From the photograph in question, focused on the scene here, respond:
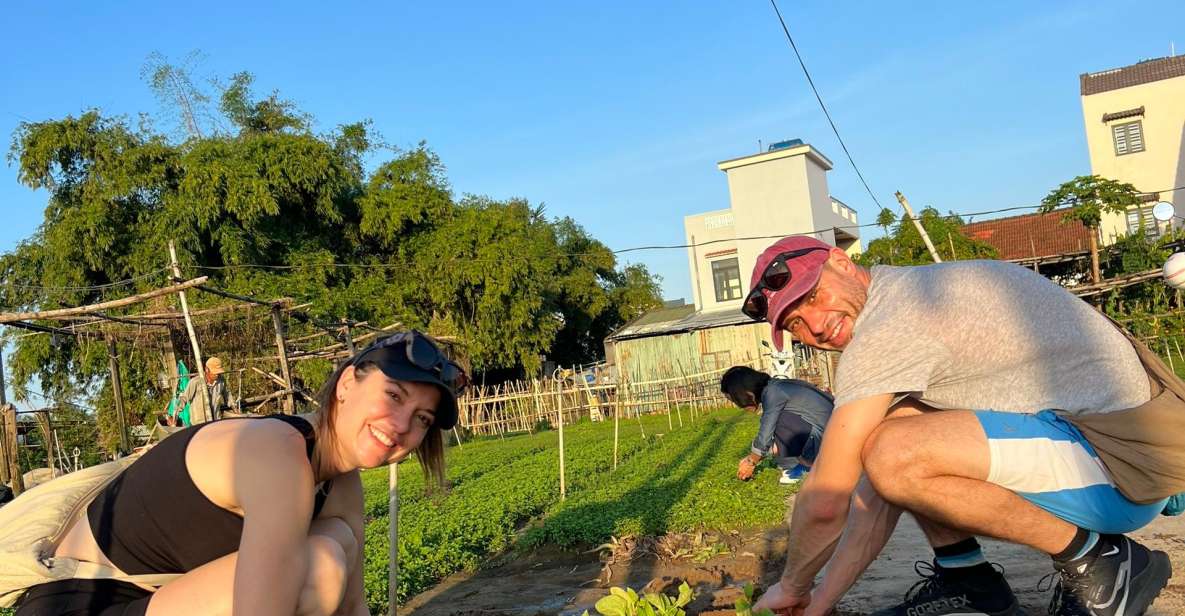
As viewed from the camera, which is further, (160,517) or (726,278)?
(726,278)

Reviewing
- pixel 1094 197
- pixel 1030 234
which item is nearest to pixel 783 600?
pixel 1094 197

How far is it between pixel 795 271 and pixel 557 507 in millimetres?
5631

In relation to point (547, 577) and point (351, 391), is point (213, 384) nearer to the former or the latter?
point (547, 577)

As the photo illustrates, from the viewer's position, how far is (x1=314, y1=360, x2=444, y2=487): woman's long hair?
9.00ft

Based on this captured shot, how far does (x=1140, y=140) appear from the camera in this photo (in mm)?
34062

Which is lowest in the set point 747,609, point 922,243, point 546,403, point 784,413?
point 546,403

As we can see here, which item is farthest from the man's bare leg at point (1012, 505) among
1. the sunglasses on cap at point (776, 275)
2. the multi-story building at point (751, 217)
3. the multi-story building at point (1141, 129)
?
the multi-story building at point (1141, 129)

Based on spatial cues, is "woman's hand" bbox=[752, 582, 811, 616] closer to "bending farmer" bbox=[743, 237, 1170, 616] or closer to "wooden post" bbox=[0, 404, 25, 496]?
"bending farmer" bbox=[743, 237, 1170, 616]

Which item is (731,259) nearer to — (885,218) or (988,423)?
(885,218)

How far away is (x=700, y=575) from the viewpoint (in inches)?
194

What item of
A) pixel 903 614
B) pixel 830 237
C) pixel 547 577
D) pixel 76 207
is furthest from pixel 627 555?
pixel 830 237

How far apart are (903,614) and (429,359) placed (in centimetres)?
197

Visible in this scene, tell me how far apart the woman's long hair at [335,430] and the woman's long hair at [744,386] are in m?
4.83

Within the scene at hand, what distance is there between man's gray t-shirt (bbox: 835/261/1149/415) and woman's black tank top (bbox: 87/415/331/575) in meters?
1.74
